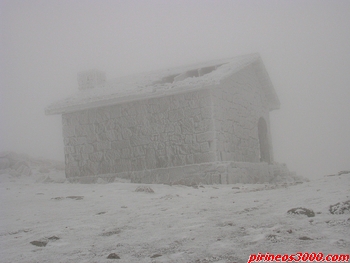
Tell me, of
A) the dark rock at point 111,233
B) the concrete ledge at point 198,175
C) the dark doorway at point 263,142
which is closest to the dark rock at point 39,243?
the dark rock at point 111,233

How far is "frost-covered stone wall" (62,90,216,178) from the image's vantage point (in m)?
11.2

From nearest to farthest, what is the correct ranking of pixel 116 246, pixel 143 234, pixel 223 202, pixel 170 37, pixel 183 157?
pixel 116 246, pixel 143 234, pixel 223 202, pixel 183 157, pixel 170 37

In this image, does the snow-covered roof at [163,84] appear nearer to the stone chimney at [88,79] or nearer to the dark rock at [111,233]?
the stone chimney at [88,79]

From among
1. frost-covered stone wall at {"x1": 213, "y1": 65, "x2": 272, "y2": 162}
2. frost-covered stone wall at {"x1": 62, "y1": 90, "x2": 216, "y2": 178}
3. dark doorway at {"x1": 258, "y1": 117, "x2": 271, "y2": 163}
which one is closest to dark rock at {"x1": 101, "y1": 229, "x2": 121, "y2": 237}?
frost-covered stone wall at {"x1": 62, "y1": 90, "x2": 216, "y2": 178}

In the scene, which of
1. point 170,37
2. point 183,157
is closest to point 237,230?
point 183,157

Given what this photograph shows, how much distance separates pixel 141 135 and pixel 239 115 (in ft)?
9.46

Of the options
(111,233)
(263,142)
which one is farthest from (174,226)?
(263,142)

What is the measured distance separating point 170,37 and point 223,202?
51382 mm

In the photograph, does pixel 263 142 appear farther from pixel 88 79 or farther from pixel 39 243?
pixel 39 243

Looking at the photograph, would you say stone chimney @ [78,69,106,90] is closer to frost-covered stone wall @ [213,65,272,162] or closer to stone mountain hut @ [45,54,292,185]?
stone mountain hut @ [45,54,292,185]

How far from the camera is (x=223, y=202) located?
654 centimetres

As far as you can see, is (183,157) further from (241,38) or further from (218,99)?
(241,38)

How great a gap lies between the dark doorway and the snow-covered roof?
1.42m

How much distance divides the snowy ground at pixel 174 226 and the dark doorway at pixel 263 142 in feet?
23.3
